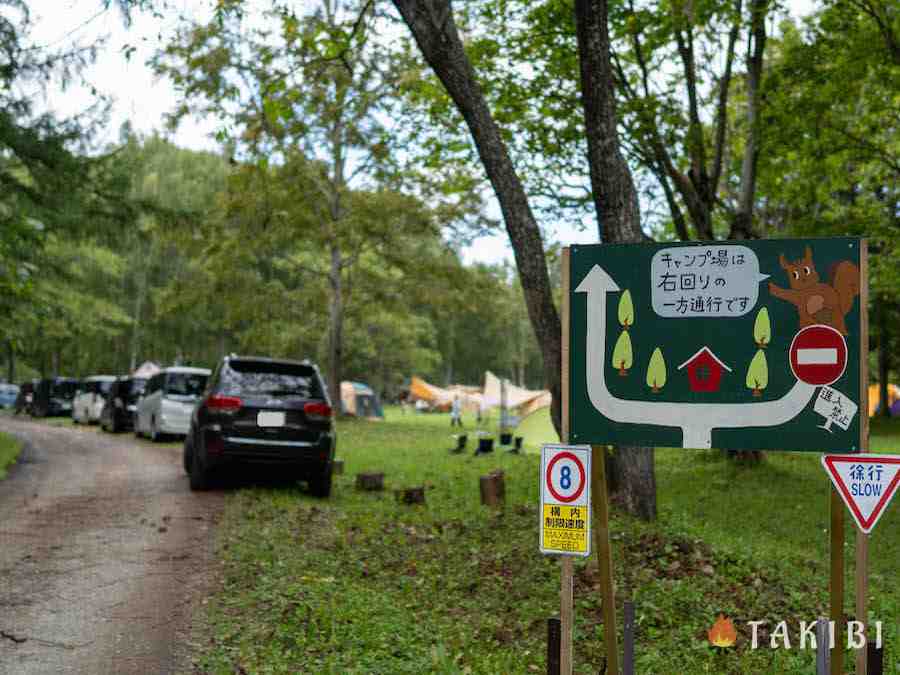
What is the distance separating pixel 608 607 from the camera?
468 cm

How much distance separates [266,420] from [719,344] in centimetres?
797

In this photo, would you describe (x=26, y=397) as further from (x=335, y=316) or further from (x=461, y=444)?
(x=461, y=444)

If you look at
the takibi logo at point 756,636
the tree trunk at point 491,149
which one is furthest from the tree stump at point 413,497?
the takibi logo at point 756,636

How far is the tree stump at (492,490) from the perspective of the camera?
38.5ft

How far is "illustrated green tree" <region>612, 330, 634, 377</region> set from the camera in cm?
470

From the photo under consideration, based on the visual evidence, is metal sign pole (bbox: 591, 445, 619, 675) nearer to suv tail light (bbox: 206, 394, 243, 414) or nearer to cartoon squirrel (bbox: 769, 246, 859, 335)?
cartoon squirrel (bbox: 769, 246, 859, 335)

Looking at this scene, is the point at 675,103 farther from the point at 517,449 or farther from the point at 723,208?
the point at 517,449

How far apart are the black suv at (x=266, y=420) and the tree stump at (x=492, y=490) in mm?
2113

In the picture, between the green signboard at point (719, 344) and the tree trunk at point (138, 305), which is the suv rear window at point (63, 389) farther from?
the green signboard at point (719, 344)

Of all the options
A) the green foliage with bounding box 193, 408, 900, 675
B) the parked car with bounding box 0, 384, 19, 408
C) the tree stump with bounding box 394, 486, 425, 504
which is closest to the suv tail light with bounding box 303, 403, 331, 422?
the green foliage with bounding box 193, 408, 900, 675

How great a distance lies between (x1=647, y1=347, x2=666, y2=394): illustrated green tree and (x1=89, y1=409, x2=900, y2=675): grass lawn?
1.85m

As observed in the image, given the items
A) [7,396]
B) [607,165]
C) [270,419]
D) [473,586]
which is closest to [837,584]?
[473,586]

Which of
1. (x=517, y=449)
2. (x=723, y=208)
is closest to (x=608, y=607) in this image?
(x=723, y=208)

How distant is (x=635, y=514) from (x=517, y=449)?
12175 mm
